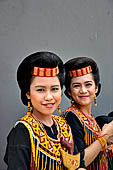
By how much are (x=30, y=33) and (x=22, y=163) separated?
125 cm

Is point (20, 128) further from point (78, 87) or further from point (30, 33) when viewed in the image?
point (30, 33)

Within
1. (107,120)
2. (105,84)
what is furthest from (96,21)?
(107,120)

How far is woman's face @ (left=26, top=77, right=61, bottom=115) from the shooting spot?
63.4 inches


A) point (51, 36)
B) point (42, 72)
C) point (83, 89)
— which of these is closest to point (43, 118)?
point (42, 72)

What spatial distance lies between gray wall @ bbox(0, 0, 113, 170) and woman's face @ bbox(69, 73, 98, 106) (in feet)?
1.67

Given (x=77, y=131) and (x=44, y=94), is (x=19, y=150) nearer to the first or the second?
(x=44, y=94)

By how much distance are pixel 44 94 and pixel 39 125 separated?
0.64 feet

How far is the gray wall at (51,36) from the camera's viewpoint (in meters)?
2.23

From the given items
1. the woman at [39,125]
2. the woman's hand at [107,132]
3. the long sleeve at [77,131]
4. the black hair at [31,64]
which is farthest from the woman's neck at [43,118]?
the woman's hand at [107,132]

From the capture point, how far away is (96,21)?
3070mm

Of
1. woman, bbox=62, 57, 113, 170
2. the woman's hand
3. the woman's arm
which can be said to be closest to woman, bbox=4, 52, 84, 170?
the woman's arm

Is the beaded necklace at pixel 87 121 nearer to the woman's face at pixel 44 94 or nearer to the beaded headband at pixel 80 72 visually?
the beaded headband at pixel 80 72

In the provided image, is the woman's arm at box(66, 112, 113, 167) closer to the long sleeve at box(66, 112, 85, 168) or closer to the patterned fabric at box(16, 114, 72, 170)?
the long sleeve at box(66, 112, 85, 168)

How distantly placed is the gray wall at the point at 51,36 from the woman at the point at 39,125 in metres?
0.57
